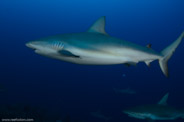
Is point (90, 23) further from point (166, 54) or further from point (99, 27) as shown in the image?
point (166, 54)

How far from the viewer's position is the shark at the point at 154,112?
715 centimetres

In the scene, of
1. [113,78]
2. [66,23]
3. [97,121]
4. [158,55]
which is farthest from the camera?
[66,23]

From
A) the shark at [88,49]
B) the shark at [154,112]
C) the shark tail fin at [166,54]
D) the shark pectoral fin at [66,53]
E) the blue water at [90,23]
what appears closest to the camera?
the shark pectoral fin at [66,53]

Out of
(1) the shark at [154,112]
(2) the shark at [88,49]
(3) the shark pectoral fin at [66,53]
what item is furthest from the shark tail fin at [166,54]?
(1) the shark at [154,112]

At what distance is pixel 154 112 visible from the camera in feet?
23.8

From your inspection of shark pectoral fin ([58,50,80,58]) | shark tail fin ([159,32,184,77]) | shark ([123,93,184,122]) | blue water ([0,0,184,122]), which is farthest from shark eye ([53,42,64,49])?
blue water ([0,0,184,122])

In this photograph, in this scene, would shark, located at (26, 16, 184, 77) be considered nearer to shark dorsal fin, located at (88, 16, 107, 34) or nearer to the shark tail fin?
shark dorsal fin, located at (88, 16, 107, 34)

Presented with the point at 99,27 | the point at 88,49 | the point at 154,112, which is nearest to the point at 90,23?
the point at 154,112

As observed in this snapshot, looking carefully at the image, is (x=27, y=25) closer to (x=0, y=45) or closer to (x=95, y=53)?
(x=0, y=45)

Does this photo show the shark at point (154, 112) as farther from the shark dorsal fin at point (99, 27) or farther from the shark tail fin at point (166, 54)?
the shark dorsal fin at point (99, 27)

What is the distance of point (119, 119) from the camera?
29.1m

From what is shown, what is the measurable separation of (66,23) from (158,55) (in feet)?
383

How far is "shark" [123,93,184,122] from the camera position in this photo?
23.5 ft

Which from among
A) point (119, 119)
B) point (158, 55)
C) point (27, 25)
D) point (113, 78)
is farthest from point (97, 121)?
point (27, 25)
